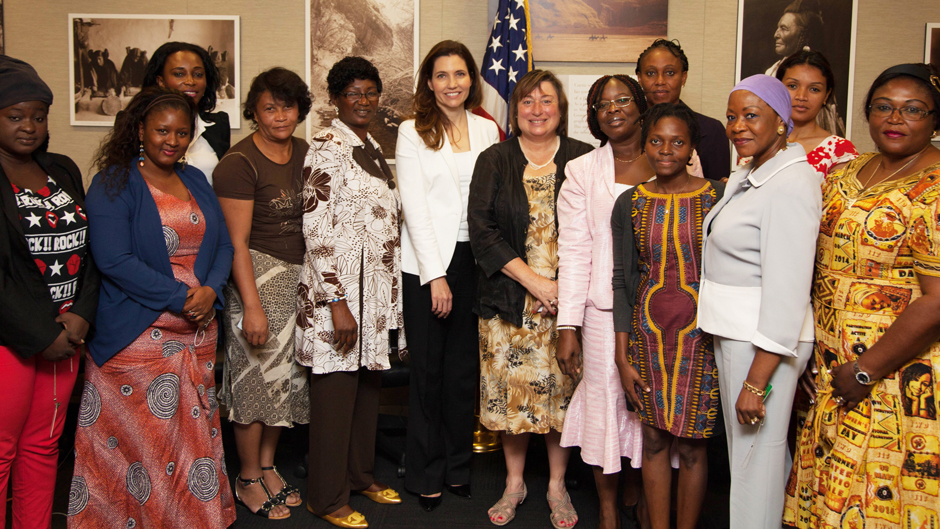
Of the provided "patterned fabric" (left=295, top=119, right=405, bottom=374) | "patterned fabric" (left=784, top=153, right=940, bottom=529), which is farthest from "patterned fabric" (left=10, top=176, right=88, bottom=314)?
"patterned fabric" (left=784, top=153, right=940, bottom=529)

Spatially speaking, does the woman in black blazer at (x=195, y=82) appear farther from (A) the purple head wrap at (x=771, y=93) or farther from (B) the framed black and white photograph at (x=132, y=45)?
(A) the purple head wrap at (x=771, y=93)

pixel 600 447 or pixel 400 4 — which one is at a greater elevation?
pixel 400 4

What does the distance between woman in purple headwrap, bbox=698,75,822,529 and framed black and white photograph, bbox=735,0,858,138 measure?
8.90 ft

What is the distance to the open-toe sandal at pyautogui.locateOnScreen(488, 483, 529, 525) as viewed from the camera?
2.80 meters

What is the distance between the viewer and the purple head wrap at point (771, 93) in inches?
76.1

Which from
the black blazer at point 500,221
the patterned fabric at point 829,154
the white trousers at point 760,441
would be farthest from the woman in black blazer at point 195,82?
the patterned fabric at point 829,154

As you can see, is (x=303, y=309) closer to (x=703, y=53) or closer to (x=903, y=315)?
(x=903, y=315)

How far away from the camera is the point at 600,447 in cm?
249

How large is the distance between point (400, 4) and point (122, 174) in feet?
8.80

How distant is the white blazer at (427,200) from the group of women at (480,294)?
Result: 0.02 m

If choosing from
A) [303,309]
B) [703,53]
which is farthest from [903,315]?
[703,53]

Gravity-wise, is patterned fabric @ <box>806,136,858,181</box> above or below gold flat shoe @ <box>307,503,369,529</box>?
above

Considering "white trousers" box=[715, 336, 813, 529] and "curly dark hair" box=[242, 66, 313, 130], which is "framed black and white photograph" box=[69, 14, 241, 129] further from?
"white trousers" box=[715, 336, 813, 529]

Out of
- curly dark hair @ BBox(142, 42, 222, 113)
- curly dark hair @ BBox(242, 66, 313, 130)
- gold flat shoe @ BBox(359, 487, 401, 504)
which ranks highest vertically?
curly dark hair @ BBox(142, 42, 222, 113)
